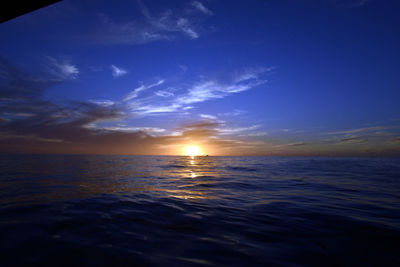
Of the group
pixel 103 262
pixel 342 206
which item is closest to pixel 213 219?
pixel 103 262

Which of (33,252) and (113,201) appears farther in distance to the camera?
(113,201)

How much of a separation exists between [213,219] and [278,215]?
220 cm

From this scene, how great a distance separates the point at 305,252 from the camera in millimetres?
3082

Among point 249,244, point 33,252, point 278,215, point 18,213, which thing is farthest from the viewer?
point 278,215

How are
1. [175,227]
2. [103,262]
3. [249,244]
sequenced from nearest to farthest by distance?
[103,262], [249,244], [175,227]

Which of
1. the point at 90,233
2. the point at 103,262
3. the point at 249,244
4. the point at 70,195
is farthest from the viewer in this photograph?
the point at 70,195

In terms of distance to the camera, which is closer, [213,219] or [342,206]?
[213,219]

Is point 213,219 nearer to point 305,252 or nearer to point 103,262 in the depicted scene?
point 305,252

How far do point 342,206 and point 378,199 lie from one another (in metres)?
2.71

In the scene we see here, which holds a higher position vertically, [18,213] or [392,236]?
[18,213]

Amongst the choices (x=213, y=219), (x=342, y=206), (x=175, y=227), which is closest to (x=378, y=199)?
(x=342, y=206)

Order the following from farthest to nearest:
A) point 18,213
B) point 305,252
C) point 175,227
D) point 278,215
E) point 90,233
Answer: point 278,215 → point 18,213 → point 175,227 → point 90,233 → point 305,252

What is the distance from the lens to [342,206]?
6309 mm

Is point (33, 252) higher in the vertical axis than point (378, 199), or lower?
higher
